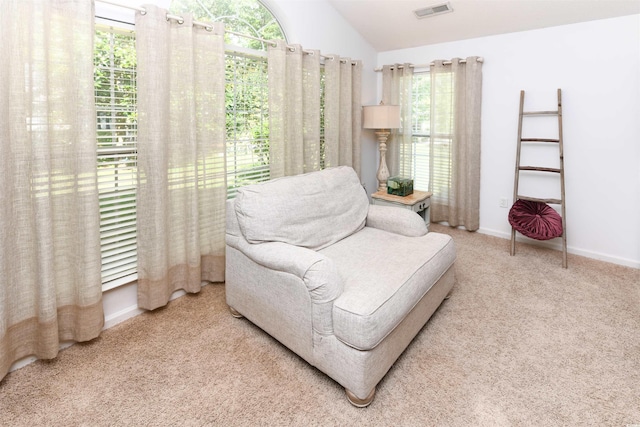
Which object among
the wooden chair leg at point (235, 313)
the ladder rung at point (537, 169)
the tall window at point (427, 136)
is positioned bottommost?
the wooden chair leg at point (235, 313)

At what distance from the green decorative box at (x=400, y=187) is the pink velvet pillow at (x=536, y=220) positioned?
0.95m

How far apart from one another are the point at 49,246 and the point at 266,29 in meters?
2.32

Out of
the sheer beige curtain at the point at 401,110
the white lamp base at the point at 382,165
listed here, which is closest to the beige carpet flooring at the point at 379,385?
the white lamp base at the point at 382,165

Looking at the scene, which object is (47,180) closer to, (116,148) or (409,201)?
(116,148)

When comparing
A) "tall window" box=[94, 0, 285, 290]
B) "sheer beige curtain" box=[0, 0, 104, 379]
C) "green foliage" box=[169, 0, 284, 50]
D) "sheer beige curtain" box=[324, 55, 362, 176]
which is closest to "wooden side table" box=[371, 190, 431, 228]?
"sheer beige curtain" box=[324, 55, 362, 176]

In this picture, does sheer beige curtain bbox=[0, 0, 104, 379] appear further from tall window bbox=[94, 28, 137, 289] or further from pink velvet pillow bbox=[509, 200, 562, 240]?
pink velvet pillow bbox=[509, 200, 562, 240]

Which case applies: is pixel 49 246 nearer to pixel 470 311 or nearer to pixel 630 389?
pixel 470 311

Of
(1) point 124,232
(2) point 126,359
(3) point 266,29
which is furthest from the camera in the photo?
(3) point 266,29

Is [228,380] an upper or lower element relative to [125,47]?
lower

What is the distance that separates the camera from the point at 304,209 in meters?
2.31

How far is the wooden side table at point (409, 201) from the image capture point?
352 cm

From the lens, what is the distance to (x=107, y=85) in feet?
6.99

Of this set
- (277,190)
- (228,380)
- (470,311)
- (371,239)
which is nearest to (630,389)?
(470,311)

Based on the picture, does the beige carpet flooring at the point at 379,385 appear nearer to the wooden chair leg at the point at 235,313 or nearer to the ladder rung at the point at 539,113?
the wooden chair leg at the point at 235,313
